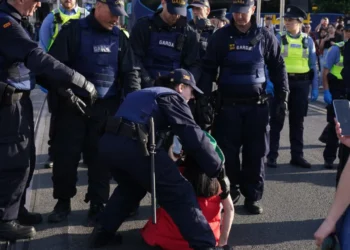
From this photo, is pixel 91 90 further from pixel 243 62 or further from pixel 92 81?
pixel 243 62

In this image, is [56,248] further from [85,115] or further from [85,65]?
[85,65]

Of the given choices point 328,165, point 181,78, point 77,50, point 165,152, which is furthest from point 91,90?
point 328,165

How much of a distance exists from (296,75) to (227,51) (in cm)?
205

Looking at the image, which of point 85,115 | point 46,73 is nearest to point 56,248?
Answer: point 85,115

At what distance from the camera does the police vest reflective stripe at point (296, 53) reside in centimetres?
701

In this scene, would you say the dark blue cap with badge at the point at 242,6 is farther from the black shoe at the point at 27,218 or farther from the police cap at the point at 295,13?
the black shoe at the point at 27,218

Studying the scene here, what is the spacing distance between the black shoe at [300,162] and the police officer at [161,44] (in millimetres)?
2416

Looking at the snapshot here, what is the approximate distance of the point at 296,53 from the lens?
7047 millimetres

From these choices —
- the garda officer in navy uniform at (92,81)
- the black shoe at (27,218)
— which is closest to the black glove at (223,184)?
the garda officer in navy uniform at (92,81)

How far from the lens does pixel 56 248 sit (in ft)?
14.5

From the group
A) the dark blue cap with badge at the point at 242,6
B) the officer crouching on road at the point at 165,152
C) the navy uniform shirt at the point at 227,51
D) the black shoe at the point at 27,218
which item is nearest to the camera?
the officer crouching on road at the point at 165,152

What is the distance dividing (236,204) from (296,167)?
1787mm

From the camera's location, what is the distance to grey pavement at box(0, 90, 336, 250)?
459 cm

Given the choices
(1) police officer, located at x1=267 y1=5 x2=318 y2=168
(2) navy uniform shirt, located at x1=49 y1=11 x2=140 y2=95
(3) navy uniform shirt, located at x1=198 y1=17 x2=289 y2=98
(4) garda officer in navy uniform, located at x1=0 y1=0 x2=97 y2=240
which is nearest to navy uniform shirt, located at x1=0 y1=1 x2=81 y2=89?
(4) garda officer in navy uniform, located at x1=0 y1=0 x2=97 y2=240
